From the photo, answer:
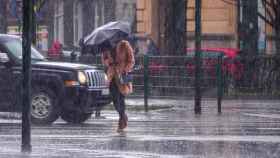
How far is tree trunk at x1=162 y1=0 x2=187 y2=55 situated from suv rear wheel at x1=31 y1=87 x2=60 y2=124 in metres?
16.4

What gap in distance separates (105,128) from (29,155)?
18.6 ft

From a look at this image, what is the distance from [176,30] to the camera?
36.8 metres

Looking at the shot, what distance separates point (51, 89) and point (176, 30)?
16808 mm

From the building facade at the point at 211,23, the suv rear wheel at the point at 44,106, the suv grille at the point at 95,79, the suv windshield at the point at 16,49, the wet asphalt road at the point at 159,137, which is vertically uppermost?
the building facade at the point at 211,23

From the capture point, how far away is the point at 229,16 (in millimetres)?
50062

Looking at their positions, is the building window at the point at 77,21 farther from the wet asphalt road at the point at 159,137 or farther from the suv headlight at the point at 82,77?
the suv headlight at the point at 82,77

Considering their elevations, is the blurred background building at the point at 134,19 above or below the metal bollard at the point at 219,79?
above

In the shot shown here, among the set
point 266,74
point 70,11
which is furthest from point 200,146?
point 70,11

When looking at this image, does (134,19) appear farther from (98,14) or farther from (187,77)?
(187,77)

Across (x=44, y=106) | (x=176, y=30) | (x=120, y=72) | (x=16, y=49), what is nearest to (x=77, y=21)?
(x=176, y=30)

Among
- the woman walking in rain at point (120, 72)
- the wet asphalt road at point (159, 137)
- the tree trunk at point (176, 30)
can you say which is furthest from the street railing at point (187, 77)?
the tree trunk at point (176, 30)

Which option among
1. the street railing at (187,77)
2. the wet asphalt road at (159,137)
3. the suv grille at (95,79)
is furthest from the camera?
the street railing at (187,77)

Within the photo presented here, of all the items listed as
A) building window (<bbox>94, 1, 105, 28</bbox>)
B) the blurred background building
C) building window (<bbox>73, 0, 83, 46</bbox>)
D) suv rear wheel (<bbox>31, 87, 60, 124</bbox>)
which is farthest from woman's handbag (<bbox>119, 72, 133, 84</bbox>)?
building window (<bbox>73, 0, 83, 46</bbox>)

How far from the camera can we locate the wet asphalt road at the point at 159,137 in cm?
1412
